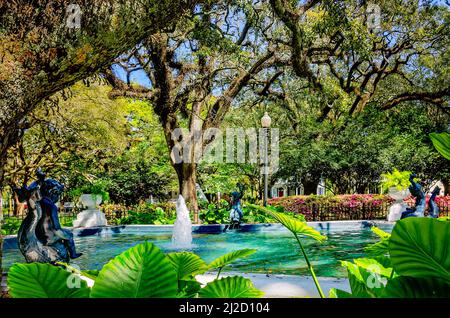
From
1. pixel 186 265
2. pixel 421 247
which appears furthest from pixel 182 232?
pixel 421 247

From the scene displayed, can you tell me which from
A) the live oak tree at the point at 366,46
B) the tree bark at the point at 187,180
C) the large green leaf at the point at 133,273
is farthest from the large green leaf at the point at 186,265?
→ the tree bark at the point at 187,180

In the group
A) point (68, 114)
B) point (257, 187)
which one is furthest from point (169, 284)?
point (257, 187)

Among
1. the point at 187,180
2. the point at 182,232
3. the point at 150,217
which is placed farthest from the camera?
the point at 187,180

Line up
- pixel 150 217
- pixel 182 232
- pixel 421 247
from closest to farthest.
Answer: pixel 421 247 → pixel 182 232 → pixel 150 217

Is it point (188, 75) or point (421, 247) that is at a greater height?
point (188, 75)

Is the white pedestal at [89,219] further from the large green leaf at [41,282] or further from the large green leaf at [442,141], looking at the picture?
the large green leaf at [442,141]

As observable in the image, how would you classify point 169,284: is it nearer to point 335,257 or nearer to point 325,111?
point 335,257

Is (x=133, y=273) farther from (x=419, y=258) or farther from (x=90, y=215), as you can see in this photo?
(x=90, y=215)

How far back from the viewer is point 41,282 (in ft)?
1.76

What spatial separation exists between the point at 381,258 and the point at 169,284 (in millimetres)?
477

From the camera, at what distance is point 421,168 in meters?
19.3

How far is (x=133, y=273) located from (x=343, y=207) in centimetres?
1643

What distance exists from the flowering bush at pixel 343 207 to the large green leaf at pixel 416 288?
1609cm

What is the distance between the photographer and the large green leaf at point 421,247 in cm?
47
